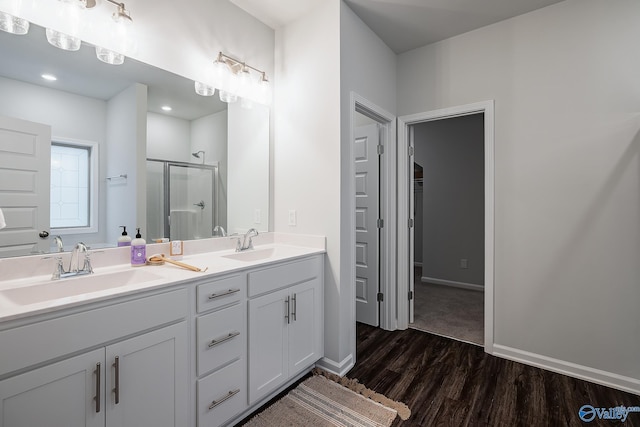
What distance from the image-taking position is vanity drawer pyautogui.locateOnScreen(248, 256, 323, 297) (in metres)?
1.74

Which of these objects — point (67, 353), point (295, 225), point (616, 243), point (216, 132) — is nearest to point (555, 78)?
point (616, 243)

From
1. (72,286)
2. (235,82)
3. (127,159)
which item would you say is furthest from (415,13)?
(72,286)

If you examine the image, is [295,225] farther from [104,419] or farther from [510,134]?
[510,134]

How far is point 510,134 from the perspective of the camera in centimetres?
241

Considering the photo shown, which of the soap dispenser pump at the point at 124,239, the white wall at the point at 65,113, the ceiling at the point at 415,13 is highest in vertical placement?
the ceiling at the point at 415,13

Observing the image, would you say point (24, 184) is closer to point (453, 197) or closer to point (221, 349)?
point (221, 349)

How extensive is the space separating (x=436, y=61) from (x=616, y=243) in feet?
6.58

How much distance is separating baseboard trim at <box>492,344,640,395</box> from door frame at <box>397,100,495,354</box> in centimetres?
13

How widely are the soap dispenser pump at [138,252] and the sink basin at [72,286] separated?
0.37 ft

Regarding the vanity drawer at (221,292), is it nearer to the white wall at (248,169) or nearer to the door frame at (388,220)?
the white wall at (248,169)

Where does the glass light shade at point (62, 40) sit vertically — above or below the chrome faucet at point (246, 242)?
above

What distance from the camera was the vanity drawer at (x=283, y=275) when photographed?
1.74m

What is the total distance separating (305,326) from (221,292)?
762 millimetres

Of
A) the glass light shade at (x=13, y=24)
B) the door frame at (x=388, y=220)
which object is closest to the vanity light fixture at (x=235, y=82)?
the glass light shade at (x=13, y=24)
